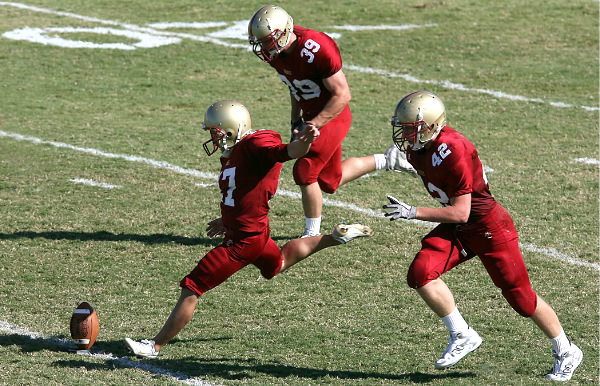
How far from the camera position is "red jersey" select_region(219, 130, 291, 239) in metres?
4.74

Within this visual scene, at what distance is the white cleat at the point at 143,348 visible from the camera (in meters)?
4.60

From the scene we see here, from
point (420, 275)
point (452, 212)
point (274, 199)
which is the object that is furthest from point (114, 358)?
point (274, 199)

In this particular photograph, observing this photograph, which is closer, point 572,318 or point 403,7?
point 572,318

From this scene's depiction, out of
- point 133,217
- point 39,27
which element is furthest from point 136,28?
point 133,217

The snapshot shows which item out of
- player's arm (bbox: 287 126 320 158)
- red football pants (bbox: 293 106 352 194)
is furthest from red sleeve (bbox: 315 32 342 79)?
player's arm (bbox: 287 126 320 158)

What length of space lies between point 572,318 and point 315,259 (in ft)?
6.00

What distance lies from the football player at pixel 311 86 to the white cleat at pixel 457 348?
1.81 m

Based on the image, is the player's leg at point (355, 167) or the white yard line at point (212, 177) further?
the player's leg at point (355, 167)

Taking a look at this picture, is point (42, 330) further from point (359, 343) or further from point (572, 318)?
point (572, 318)

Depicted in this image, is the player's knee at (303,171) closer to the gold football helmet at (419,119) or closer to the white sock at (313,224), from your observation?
the white sock at (313,224)

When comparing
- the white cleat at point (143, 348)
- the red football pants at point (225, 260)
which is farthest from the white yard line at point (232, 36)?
the white cleat at point (143, 348)

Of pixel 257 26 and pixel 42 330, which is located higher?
pixel 257 26

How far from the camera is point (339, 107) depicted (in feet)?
20.1

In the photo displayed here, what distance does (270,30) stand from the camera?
228 inches
